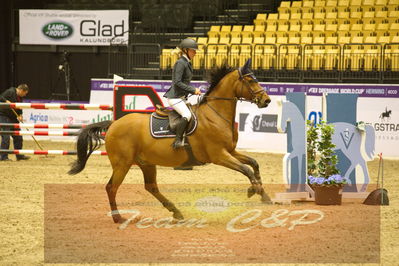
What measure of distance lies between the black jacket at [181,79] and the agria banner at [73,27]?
12.7 meters

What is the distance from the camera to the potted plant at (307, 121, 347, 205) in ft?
31.6

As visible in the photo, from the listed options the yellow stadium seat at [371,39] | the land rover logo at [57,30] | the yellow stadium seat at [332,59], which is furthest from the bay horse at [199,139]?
the land rover logo at [57,30]

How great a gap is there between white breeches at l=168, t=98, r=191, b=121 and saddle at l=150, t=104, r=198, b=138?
0.36ft

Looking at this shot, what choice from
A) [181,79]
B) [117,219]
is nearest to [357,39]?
[181,79]

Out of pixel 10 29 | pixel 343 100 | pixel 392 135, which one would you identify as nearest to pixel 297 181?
pixel 343 100

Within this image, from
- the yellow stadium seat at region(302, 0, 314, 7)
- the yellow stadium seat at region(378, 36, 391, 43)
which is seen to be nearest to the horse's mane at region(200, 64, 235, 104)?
the yellow stadium seat at region(378, 36, 391, 43)

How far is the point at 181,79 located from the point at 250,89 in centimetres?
91

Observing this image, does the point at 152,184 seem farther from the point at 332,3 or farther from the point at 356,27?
the point at 332,3

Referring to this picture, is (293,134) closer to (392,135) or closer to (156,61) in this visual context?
(392,135)

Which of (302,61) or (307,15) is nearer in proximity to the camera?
(302,61)

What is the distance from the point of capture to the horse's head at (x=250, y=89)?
334 inches

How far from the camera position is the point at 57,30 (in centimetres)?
2252

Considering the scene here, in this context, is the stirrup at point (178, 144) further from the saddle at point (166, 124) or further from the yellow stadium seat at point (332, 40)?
the yellow stadium seat at point (332, 40)

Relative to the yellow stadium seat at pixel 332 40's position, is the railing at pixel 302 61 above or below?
below
